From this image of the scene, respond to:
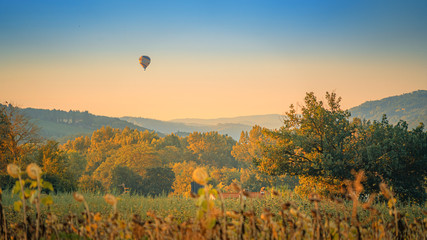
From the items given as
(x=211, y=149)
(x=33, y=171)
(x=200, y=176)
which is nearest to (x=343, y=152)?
(x=200, y=176)

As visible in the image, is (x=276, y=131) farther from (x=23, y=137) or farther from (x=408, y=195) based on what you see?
(x=23, y=137)

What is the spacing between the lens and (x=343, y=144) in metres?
22.5

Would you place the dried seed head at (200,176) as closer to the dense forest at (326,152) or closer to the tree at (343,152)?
the dense forest at (326,152)

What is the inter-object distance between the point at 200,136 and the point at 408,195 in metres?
73.2

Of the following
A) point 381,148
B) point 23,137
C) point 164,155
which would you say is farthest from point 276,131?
point 164,155

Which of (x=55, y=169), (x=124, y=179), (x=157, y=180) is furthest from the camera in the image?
(x=157, y=180)

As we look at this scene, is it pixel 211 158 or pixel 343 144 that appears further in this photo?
pixel 211 158

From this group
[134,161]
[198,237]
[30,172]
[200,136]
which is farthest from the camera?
[200,136]

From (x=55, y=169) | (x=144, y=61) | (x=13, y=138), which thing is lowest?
(x=55, y=169)

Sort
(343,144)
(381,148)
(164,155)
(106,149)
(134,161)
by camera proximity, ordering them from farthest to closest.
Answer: (106,149) → (164,155) → (134,161) → (343,144) → (381,148)

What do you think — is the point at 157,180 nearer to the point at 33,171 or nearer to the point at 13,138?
the point at 13,138

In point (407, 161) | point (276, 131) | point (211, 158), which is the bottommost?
point (211, 158)

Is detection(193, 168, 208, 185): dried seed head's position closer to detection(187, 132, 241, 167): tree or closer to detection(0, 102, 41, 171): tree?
detection(0, 102, 41, 171): tree

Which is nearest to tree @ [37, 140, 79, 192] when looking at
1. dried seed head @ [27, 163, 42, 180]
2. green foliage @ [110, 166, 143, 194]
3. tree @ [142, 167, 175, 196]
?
green foliage @ [110, 166, 143, 194]
